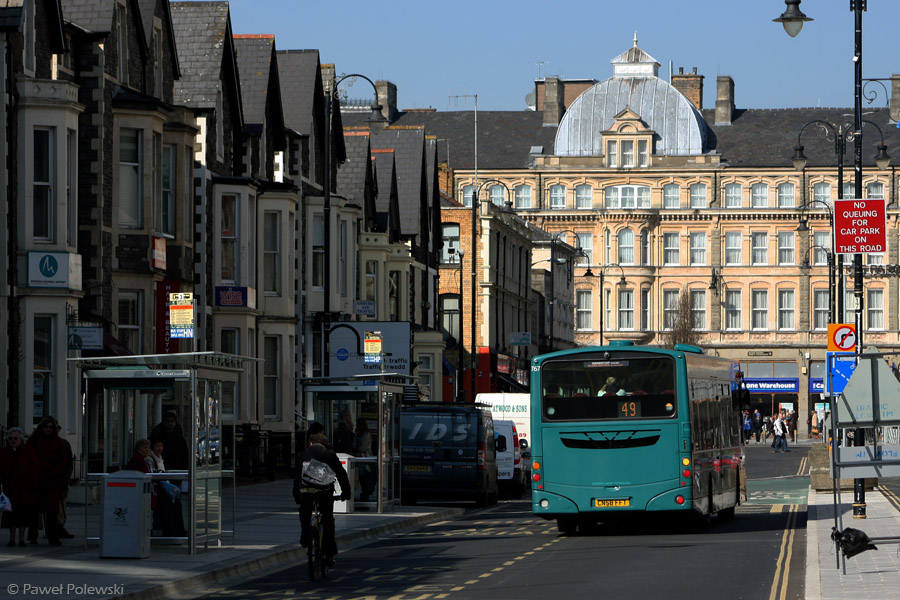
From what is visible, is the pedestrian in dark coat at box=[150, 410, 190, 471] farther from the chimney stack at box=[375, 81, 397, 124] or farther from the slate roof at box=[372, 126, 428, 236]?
the chimney stack at box=[375, 81, 397, 124]

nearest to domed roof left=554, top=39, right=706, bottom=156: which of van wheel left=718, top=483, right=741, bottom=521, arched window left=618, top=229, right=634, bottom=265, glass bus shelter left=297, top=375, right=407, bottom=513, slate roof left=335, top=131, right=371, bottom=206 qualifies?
arched window left=618, top=229, right=634, bottom=265

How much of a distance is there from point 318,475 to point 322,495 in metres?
0.27

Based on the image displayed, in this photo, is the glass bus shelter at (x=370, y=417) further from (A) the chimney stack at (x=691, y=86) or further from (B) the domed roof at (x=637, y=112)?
(A) the chimney stack at (x=691, y=86)

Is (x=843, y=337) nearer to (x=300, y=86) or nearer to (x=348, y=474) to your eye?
(x=348, y=474)

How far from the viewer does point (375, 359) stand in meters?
36.9

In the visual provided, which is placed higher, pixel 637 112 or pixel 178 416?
pixel 637 112

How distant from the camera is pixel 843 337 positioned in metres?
34.6

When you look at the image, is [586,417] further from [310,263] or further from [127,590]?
[310,263]

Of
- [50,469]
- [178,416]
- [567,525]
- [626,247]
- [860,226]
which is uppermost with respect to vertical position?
[626,247]

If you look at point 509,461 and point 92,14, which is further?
point 509,461

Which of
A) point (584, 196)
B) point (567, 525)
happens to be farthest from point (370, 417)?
point (584, 196)

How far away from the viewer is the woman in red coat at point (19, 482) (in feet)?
68.4

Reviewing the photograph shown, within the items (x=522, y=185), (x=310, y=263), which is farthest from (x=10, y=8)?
(x=522, y=185)

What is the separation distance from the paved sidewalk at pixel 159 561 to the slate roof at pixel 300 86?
886 inches
